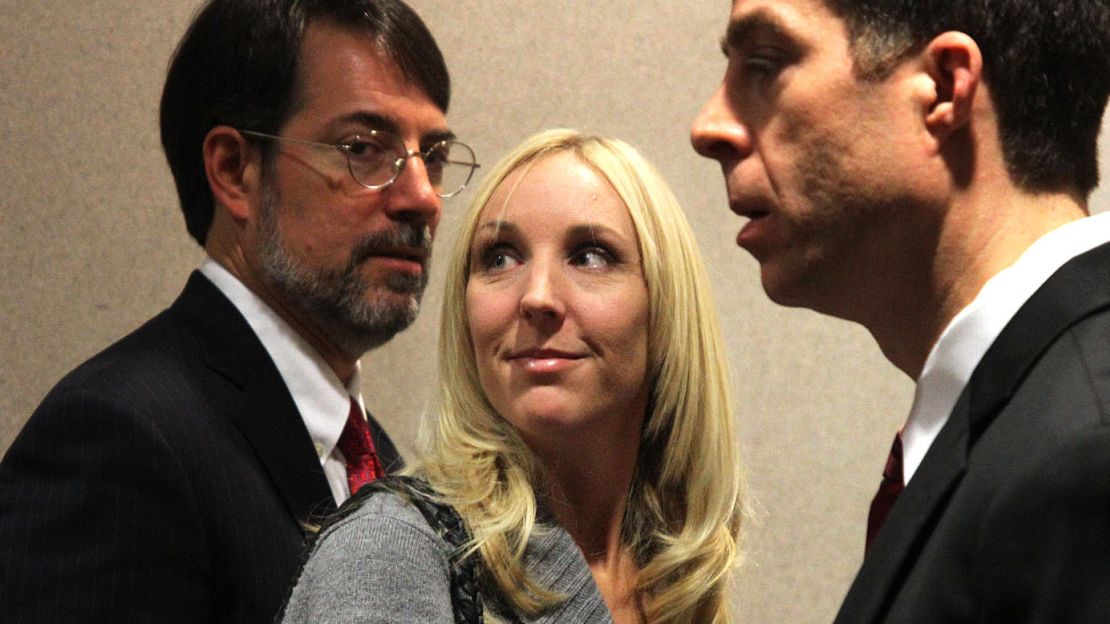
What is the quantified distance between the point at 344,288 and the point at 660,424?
0.66 m

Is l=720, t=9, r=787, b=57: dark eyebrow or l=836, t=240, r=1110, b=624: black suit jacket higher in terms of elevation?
l=720, t=9, r=787, b=57: dark eyebrow

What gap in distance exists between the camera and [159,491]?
73.0 inches

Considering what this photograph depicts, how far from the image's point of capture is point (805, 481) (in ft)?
10.5

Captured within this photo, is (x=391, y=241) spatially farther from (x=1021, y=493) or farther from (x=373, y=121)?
(x=1021, y=493)

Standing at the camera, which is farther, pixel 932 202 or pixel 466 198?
pixel 466 198

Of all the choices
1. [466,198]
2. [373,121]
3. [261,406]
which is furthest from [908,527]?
[466,198]

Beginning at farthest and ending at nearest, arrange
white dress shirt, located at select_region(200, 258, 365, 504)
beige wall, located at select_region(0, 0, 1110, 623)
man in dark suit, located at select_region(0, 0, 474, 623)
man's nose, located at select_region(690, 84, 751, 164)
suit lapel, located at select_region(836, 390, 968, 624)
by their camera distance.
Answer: beige wall, located at select_region(0, 0, 1110, 623)
white dress shirt, located at select_region(200, 258, 365, 504)
man in dark suit, located at select_region(0, 0, 474, 623)
man's nose, located at select_region(690, 84, 751, 164)
suit lapel, located at select_region(836, 390, 968, 624)

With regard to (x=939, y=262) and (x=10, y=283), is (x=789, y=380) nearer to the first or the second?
(x=10, y=283)

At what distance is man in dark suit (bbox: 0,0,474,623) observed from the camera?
1811 millimetres

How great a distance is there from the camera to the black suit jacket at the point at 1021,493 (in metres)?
0.89

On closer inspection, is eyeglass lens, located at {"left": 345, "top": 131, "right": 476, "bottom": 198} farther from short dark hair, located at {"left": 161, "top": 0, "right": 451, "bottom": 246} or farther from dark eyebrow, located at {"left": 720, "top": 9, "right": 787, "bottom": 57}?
dark eyebrow, located at {"left": 720, "top": 9, "right": 787, "bottom": 57}

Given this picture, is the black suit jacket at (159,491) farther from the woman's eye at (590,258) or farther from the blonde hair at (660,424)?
the woman's eye at (590,258)

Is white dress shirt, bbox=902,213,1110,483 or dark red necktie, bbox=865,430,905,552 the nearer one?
white dress shirt, bbox=902,213,1110,483

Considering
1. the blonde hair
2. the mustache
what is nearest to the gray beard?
the mustache
